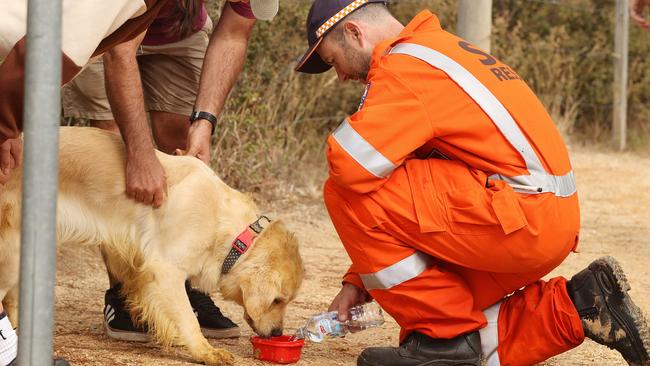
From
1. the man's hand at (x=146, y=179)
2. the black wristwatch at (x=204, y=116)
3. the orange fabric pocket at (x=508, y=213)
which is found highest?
the black wristwatch at (x=204, y=116)

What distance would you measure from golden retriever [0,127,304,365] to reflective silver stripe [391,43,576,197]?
980 millimetres

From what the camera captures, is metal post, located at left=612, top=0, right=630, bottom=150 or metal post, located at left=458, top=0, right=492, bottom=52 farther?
metal post, located at left=612, top=0, right=630, bottom=150

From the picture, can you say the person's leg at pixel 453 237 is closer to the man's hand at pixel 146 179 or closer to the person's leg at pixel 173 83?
the man's hand at pixel 146 179

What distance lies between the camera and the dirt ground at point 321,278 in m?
4.07

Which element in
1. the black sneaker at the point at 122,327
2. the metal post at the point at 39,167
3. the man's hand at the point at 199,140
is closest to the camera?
the metal post at the point at 39,167

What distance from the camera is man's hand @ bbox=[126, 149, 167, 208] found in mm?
3930

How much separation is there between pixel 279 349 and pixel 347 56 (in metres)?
1.13

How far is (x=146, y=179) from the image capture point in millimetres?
3934

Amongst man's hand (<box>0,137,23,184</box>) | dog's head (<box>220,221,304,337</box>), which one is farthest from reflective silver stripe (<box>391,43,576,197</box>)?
man's hand (<box>0,137,23,184</box>)

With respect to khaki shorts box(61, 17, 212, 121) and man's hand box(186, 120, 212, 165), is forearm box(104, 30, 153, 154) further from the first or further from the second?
khaki shorts box(61, 17, 212, 121)

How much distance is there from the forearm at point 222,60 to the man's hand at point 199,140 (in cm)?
8

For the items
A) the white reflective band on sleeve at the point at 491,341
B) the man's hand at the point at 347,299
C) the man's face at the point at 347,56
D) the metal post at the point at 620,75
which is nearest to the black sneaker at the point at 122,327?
the man's hand at the point at 347,299

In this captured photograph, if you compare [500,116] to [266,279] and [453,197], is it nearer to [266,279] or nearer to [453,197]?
[453,197]

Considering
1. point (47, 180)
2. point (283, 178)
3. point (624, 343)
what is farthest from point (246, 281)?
point (283, 178)
